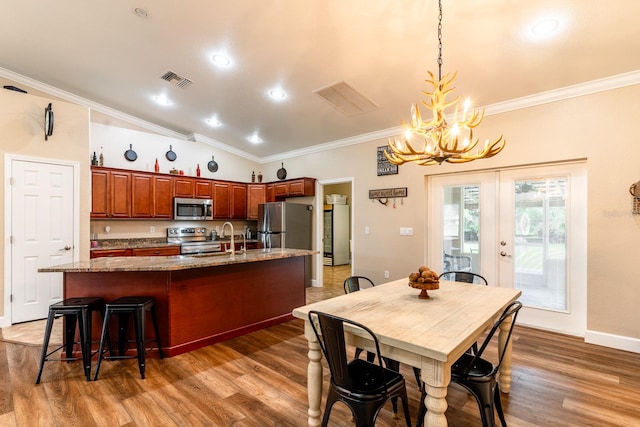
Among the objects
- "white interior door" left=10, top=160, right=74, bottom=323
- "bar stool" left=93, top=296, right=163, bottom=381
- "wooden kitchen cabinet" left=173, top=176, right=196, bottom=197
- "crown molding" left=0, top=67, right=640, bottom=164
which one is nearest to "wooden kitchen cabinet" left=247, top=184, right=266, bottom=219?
"crown molding" left=0, top=67, right=640, bottom=164

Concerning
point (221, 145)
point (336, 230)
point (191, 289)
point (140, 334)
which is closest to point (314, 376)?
point (140, 334)

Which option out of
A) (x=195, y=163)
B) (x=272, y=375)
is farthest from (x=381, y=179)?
(x=195, y=163)

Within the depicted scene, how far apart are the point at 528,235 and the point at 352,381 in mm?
3111

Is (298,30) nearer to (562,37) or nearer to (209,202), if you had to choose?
(562,37)

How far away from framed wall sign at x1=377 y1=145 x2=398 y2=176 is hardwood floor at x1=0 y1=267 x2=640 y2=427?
2.72 m

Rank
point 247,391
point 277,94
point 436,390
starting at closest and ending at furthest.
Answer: point 436,390 → point 247,391 → point 277,94

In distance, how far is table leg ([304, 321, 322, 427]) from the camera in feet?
5.96

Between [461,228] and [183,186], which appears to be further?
[183,186]

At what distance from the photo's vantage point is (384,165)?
15.8ft

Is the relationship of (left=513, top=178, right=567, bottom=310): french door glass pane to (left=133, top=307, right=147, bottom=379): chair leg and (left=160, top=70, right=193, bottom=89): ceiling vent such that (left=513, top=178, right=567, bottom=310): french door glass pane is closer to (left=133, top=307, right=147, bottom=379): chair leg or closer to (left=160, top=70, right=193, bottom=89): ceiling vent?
(left=133, top=307, right=147, bottom=379): chair leg

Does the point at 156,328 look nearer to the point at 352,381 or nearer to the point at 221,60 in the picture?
the point at 352,381

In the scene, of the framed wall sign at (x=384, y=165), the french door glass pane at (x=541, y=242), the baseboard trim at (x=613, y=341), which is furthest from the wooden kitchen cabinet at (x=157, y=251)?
the baseboard trim at (x=613, y=341)

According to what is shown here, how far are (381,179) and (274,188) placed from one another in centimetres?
244

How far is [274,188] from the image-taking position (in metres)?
6.38
